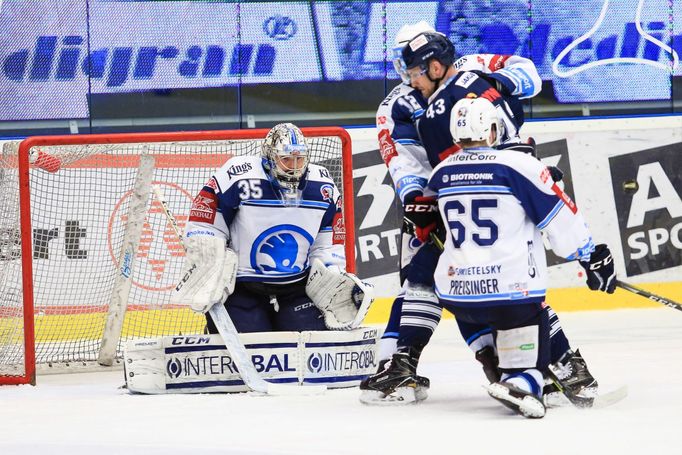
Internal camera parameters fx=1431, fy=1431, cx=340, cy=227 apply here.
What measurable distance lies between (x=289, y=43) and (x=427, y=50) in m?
3.46

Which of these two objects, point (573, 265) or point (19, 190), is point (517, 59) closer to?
point (19, 190)

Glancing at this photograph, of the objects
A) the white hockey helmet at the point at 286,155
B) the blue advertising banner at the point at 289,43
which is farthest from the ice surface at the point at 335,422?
the blue advertising banner at the point at 289,43

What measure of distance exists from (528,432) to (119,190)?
2.87 metres

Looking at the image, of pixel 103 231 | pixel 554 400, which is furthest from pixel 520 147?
pixel 103 231

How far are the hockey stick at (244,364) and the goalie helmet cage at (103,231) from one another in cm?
91

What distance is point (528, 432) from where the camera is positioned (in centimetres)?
379

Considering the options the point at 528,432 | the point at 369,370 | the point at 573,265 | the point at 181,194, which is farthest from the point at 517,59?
the point at 573,265

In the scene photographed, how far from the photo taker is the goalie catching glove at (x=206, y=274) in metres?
4.93

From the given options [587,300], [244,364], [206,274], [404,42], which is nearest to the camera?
[404,42]

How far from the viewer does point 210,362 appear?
4914 mm

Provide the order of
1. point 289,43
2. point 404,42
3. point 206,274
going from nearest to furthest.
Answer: point 404,42
point 206,274
point 289,43

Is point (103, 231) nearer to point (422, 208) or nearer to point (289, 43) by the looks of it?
point (289, 43)

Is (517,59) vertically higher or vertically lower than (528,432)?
higher

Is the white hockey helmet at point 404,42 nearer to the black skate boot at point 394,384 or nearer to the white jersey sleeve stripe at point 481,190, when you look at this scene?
the white jersey sleeve stripe at point 481,190
